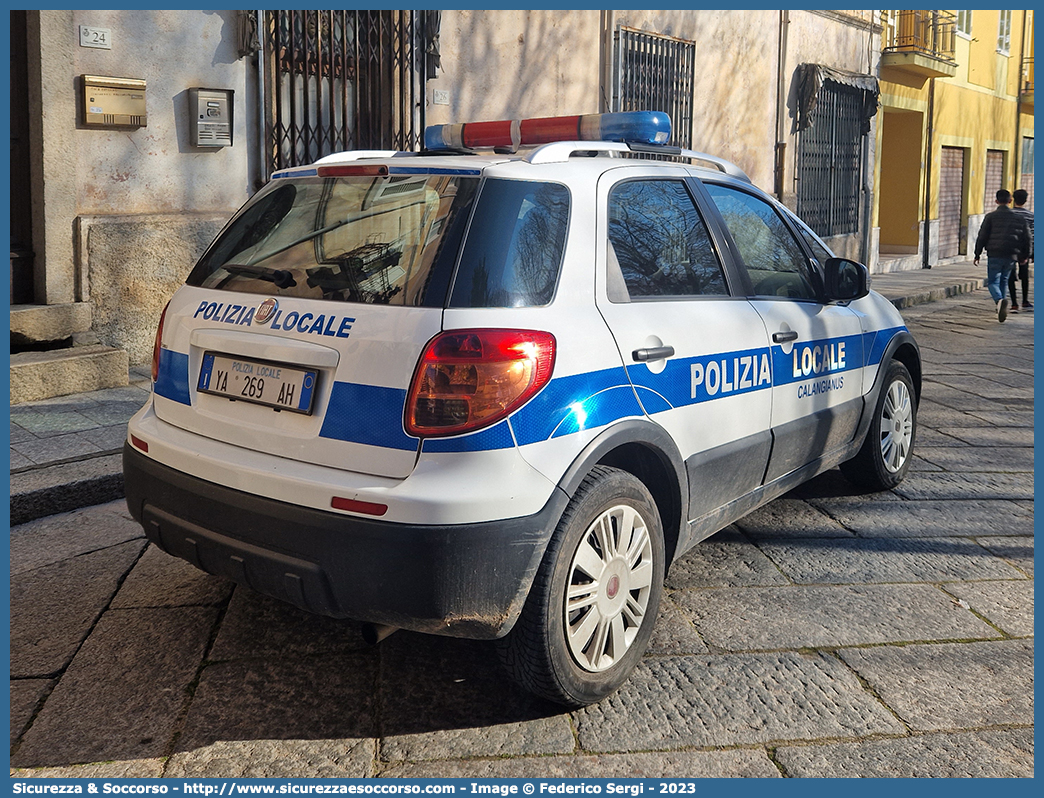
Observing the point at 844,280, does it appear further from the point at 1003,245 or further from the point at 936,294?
the point at 936,294

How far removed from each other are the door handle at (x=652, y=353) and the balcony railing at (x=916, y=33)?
17877mm

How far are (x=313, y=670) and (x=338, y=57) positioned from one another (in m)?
6.98

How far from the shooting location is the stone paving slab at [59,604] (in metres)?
3.26

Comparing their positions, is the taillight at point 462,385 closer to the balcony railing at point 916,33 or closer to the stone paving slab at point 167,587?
the stone paving slab at point 167,587

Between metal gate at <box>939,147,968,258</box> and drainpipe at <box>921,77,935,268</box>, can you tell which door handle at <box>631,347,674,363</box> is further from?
metal gate at <box>939,147,968,258</box>

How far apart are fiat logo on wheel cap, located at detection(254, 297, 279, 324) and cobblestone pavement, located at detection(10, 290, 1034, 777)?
1.06 meters

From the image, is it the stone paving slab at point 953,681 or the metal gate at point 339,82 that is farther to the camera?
the metal gate at point 339,82

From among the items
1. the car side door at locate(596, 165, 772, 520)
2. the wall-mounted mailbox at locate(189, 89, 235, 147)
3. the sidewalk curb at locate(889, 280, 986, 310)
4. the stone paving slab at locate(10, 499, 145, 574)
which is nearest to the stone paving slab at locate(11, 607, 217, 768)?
the stone paving slab at locate(10, 499, 145, 574)

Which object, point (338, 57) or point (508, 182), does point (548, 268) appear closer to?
point (508, 182)

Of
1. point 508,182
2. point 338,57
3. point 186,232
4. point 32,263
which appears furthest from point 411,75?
point 508,182

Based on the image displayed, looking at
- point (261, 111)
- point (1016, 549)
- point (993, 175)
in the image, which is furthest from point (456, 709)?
point (993, 175)

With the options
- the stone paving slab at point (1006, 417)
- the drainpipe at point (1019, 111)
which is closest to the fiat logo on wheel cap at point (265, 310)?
the stone paving slab at point (1006, 417)

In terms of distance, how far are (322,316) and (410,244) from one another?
1.02 feet

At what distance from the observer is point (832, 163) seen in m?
17.2
